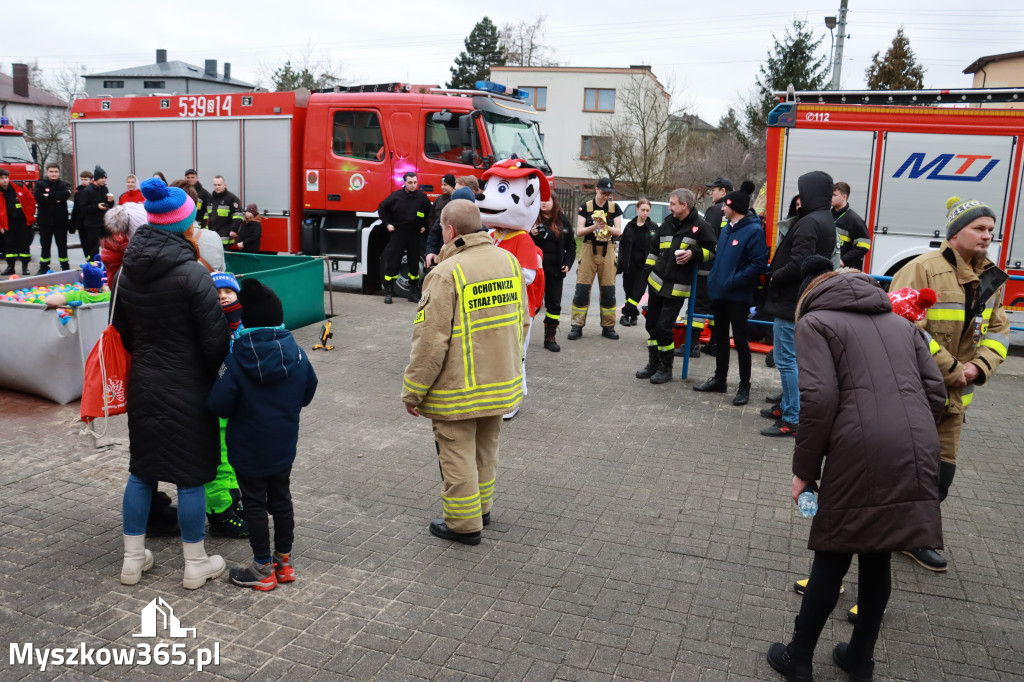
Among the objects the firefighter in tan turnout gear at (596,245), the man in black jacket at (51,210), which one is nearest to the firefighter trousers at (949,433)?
the firefighter in tan turnout gear at (596,245)

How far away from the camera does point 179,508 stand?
3.91m

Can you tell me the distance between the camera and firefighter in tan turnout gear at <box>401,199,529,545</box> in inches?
167

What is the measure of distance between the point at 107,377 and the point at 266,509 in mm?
1003

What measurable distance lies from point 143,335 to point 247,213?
9.31 meters

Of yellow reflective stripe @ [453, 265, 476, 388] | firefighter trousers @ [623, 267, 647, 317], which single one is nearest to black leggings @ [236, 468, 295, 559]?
yellow reflective stripe @ [453, 265, 476, 388]

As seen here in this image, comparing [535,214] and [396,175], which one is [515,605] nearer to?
[535,214]

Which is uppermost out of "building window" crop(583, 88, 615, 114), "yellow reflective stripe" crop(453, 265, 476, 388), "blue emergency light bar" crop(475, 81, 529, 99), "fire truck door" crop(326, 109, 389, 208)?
"building window" crop(583, 88, 615, 114)

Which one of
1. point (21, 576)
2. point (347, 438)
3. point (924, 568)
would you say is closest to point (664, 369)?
point (347, 438)

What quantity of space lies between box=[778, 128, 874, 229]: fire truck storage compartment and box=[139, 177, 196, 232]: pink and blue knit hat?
792cm

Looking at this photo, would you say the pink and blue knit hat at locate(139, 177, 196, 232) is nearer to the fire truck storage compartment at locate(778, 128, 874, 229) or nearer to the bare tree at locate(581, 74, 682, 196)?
the fire truck storage compartment at locate(778, 128, 874, 229)

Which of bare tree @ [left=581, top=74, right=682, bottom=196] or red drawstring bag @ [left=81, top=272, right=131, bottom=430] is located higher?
bare tree @ [left=581, top=74, right=682, bottom=196]

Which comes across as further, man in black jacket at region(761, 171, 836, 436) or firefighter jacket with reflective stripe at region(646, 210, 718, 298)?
firefighter jacket with reflective stripe at region(646, 210, 718, 298)

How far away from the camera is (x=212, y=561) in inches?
159

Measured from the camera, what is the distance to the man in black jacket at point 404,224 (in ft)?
38.5
